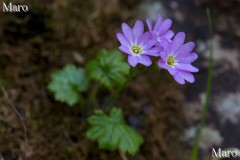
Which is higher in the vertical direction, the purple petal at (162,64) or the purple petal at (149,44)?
the purple petal at (149,44)

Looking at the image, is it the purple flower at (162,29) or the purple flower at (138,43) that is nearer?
the purple flower at (138,43)

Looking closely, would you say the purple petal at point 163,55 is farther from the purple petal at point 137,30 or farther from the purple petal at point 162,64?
the purple petal at point 137,30

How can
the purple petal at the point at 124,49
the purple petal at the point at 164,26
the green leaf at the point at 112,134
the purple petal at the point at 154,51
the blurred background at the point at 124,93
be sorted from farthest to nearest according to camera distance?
1. the blurred background at the point at 124,93
2. the green leaf at the point at 112,134
3. the purple petal at the point at 164,26
4. the purple petal at the point at 154,51
5. the purple petal at the point at 124,49

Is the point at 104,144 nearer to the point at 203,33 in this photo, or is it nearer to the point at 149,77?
→ the point at 149,77

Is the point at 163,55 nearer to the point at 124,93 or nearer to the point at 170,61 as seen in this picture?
the point at 170,61

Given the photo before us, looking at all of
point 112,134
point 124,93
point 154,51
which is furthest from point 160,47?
point 124,93

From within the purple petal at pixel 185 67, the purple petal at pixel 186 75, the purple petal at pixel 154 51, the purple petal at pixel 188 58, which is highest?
the purple petal at pixel 154 51

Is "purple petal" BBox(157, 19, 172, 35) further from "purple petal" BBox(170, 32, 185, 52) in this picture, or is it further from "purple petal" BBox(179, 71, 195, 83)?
"purple petal" BBox(179, 71, 195, 83)

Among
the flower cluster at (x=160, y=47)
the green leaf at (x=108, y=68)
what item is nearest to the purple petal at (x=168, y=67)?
the flower cluster at (x=160, y=47)

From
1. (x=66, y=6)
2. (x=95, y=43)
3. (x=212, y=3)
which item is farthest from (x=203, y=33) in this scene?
(x=66, y=6)
